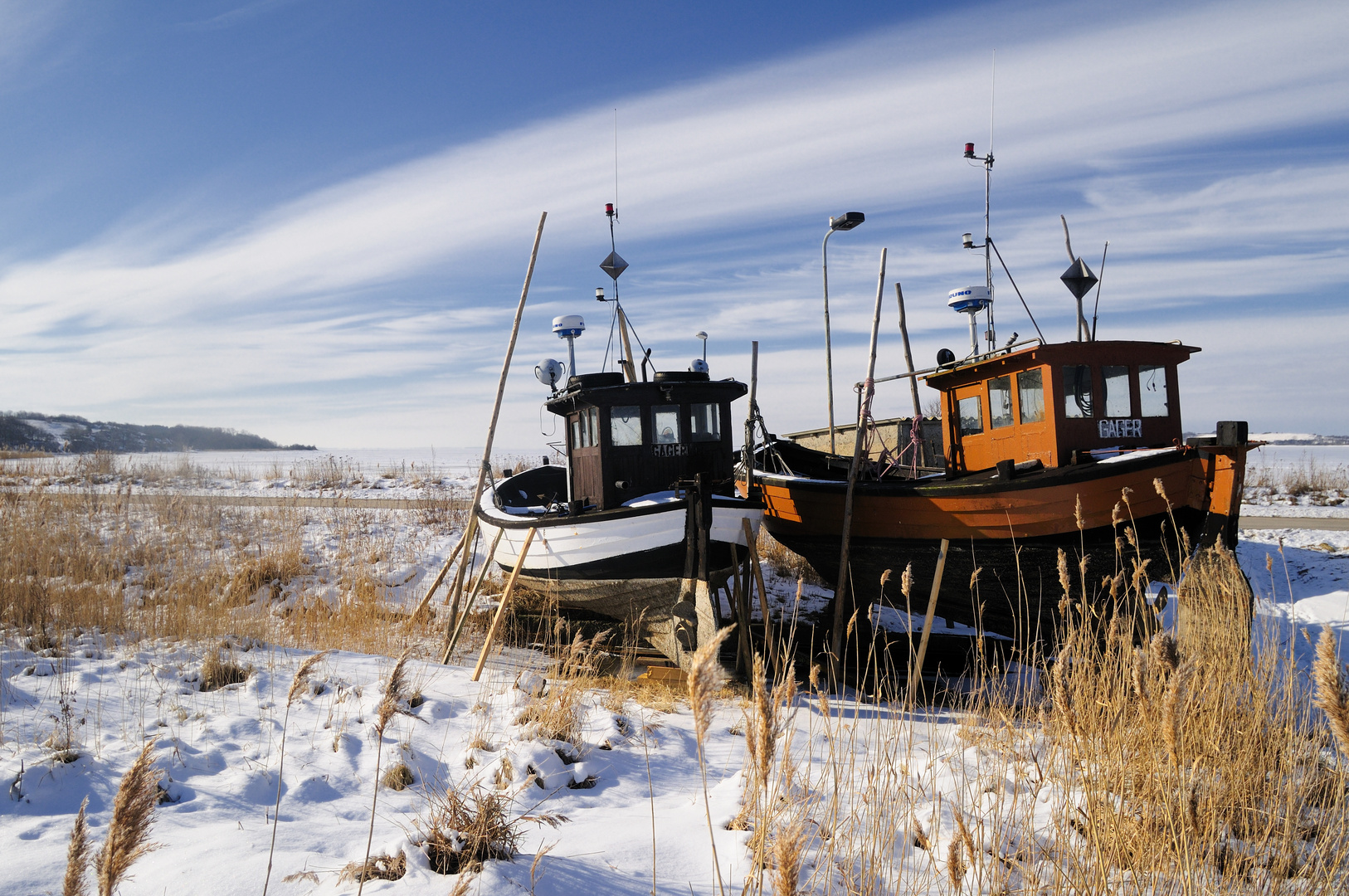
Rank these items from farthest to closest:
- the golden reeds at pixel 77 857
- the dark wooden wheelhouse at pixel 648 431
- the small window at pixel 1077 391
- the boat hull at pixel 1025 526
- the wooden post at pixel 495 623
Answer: the dark wooden wheelhouse at pixel 648 431 < the small window at pixel 1077 391 < the boat hull at pixel 1025 526 < the wooden post at pixel 495 623 < the golden reeds at pixel 77 857

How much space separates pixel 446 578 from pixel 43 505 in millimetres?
8175

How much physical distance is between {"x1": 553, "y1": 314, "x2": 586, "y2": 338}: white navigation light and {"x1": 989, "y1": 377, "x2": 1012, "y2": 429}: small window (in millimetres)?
6147

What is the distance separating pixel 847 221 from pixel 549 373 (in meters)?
4.96

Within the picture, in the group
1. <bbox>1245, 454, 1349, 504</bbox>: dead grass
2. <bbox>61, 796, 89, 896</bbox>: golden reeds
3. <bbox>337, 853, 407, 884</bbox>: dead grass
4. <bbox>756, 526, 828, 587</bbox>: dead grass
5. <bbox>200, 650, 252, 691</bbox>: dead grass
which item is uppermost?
<bbox>61, 796, 89, 896</bbox>: golden reeds

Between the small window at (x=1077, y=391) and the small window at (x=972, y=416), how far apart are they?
1.29m

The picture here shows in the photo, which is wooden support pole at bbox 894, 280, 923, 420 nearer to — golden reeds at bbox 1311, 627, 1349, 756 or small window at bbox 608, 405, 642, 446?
small window at bbox 608, 405, 642, 446

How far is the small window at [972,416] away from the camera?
9948 millimetres

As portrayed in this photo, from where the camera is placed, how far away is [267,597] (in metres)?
10.9

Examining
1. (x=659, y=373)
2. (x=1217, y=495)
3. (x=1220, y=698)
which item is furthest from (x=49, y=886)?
(x=1217, y=495)

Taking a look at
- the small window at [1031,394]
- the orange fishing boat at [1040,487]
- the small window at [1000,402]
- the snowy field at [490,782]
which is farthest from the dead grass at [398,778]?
the small window at [1000,402]

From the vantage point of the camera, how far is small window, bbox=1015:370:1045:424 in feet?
29.0

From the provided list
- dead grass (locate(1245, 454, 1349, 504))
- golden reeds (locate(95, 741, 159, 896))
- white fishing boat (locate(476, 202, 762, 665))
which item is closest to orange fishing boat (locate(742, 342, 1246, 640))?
white fishing boat (locate(476, 202, 762, 665))

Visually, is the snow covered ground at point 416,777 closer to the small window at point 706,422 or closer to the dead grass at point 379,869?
the dead grass at point 379,869

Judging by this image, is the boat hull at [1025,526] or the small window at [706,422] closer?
the boat hull at [1025,526]
